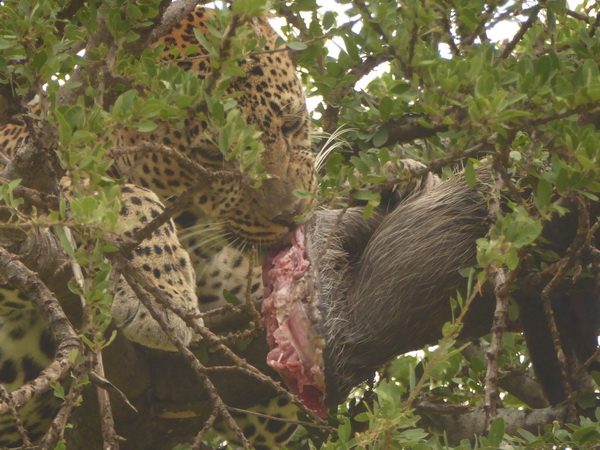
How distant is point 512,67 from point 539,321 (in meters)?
1.24

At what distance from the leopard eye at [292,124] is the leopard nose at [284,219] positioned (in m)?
0.40

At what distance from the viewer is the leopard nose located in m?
3.91

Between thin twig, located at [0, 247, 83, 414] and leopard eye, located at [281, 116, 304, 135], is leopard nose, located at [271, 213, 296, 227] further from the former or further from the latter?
A: thin twig, located at [0, 247, 83, 414]

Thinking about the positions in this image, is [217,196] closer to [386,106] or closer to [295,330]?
[295,330]

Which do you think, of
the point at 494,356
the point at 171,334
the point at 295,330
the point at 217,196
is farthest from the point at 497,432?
the point at 217,196

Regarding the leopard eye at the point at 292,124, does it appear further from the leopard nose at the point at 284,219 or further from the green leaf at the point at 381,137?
the green leaf at the point at 381,137

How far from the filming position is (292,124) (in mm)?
4172

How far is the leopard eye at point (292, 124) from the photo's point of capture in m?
4.15

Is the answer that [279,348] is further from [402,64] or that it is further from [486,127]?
[486,127]

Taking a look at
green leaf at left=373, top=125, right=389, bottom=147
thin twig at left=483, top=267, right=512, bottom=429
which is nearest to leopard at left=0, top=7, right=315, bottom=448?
green leaf at left=373, top=125, right=389, bottom=147

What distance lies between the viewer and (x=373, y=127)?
11.9 ft

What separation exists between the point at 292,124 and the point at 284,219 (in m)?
0.45

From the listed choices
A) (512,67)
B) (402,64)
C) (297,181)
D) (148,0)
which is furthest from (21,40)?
(297,181)

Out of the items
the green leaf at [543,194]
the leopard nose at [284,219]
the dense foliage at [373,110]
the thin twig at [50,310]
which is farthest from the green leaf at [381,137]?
the thin twig at [50,310]
